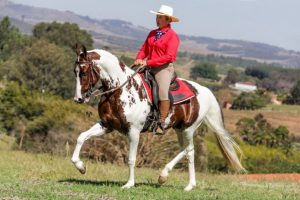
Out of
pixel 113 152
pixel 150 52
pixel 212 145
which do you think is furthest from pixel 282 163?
pixel 150 52

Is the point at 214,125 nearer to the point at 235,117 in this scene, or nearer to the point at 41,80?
the point at 41,80

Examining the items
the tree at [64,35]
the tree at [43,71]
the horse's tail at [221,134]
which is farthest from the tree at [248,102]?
the horse's tail at [221,134]

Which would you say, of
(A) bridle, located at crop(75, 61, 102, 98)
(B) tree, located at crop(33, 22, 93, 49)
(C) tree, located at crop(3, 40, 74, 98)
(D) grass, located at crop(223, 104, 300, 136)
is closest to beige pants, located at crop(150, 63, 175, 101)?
(A) bridle, located at crop(75, 61, 102, 98)

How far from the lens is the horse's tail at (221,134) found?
1147cm

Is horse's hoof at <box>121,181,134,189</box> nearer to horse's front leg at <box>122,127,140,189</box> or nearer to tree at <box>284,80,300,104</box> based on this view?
horse's front leg at <box>122,127,140,189</box>

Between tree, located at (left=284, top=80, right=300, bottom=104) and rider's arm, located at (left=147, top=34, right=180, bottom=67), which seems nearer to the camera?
rider's arm, located at (left=147, top=34, right=180, bottom=67)

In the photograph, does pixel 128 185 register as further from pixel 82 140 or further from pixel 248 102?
pixel 248 102

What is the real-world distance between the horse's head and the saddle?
2.93 ft

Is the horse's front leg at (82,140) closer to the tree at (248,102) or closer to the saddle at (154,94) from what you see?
the saddle at (154,94)

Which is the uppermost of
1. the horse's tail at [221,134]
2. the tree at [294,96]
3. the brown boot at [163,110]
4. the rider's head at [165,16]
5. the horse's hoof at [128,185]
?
the rider's head at [165,16]

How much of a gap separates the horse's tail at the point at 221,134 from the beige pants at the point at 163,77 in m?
1.59

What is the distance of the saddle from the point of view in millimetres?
10039

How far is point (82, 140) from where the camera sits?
31.7ft

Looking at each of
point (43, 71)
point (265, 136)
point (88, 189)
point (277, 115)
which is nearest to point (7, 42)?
point (43, 71)
